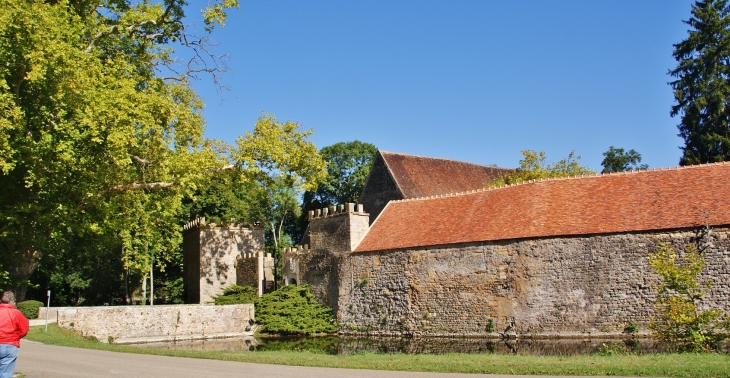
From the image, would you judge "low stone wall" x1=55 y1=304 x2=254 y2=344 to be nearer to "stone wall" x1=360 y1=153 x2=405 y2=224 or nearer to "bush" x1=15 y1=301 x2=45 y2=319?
"bush" x1=15 y1=301 x2=45 y2=319

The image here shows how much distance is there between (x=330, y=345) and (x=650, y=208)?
11.9 meters

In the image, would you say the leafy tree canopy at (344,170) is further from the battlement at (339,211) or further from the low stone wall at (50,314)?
the low stone wall at (50,314)

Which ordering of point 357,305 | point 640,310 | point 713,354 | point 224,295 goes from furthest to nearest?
point 224,295, point 357,305, point 640,310, point 713,354

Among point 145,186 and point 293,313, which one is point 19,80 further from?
point 293,313

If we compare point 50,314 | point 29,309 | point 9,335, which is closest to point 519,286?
point 50,314

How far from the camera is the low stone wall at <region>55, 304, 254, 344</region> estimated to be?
24094mm

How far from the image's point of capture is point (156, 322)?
26531 millimetres

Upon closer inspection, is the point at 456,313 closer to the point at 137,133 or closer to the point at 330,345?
the point at 330,345

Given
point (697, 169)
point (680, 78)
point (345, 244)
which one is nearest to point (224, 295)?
point (345, 244)

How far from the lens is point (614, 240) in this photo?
72.2ft

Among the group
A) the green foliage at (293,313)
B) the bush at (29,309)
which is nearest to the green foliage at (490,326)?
the green foliage at (293,313)

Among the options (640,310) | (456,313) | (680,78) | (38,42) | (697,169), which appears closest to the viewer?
(38,42)

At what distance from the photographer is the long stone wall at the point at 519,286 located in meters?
21.4

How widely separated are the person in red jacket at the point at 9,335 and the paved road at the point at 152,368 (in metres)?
1.76
